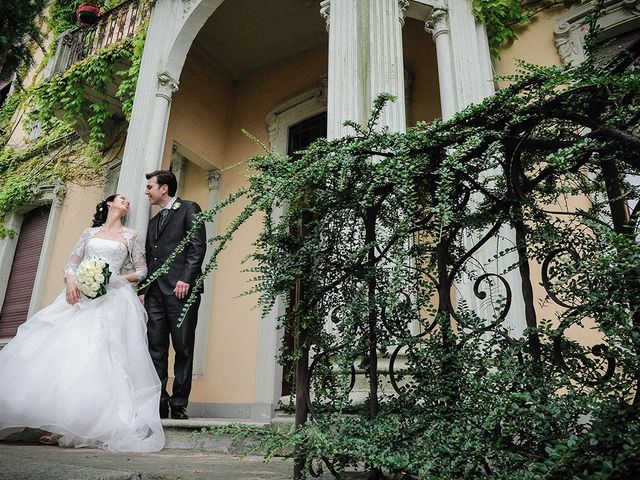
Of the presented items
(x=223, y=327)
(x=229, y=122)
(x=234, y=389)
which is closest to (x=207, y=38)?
(x=229, y=122)

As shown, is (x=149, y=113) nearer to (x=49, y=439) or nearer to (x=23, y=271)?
(x=49, y=439)

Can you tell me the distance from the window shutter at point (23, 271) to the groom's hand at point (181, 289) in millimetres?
6218

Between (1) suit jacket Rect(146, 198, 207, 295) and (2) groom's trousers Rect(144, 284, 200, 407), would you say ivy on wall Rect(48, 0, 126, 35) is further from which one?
(2) groom's trousers Rect(144, 284, 200, 407)

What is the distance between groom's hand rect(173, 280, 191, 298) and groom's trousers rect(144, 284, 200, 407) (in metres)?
0.06

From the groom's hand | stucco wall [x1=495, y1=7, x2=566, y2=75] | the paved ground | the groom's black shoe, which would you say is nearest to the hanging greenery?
the paved ground

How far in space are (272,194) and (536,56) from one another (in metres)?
4.89

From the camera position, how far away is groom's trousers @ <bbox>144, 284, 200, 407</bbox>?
3.93 metres

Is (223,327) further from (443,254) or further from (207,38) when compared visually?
(443,254)

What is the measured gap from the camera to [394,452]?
1.24 metres

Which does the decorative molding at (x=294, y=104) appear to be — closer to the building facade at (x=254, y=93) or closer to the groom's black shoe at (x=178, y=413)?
the building facade at (x=254, y=93)

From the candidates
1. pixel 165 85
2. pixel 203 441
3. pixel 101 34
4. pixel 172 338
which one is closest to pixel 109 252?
pixel 172 338

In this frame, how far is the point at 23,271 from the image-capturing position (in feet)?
29.2

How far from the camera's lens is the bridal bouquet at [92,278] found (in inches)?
143

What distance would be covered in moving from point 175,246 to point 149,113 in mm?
1975
